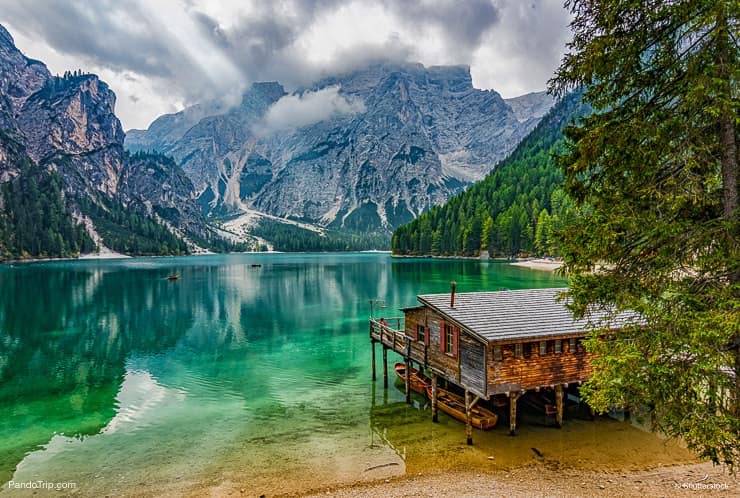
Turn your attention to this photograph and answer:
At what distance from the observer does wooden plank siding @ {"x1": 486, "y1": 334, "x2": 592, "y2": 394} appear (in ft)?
63.6

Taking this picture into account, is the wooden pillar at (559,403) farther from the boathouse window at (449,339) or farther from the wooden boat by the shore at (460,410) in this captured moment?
the boathouse window at (449,339)

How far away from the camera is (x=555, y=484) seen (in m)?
15.6

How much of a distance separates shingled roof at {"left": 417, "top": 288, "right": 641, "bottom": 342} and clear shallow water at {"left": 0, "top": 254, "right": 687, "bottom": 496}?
4923 millimetres

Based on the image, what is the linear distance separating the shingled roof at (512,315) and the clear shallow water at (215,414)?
4923mm

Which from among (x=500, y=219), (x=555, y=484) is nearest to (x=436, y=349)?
(x=555, y=484)

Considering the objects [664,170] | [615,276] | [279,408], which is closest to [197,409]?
→ [279,408]

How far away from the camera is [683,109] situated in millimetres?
8977

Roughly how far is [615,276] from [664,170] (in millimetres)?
2470

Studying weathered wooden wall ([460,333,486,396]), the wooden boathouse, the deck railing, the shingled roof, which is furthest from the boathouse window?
the deck railing

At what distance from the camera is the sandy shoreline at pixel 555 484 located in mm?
14859

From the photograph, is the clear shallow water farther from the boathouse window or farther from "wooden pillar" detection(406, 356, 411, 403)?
the boathouse window

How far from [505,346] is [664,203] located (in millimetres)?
11653

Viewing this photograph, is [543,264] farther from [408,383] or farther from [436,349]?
[436,349]

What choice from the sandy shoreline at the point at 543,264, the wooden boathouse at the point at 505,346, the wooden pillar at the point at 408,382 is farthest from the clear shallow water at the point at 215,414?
the sandy shoreline at the point at 543,264
